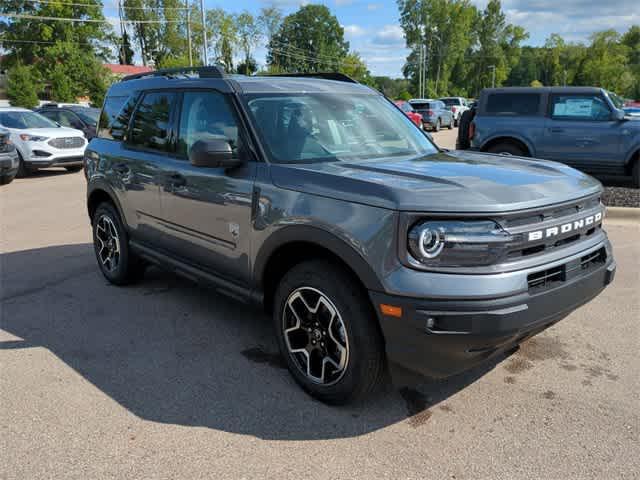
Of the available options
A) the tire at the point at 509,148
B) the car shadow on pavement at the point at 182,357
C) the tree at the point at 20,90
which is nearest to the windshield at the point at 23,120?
the car shadow on pavement at the point at 182,357

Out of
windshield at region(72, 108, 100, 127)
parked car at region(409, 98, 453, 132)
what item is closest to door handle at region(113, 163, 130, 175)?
windshield at region(72, 108, 100, 127)

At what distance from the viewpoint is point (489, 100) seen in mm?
11750

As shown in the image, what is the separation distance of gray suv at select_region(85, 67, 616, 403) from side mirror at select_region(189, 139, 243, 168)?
1cm

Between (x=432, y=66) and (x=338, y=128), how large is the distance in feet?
294

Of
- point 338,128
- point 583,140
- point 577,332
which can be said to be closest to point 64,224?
point 338,128

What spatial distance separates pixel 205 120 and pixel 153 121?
850 mm

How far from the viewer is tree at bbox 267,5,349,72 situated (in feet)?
346

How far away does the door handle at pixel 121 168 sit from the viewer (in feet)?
16.4

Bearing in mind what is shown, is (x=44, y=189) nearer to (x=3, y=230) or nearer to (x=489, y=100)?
(x=3, y=230)

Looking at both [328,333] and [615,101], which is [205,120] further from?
[615,101]

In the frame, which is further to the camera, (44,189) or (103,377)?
(44,189)

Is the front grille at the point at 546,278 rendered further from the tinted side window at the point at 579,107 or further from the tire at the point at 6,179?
the tire at the point at 6,179

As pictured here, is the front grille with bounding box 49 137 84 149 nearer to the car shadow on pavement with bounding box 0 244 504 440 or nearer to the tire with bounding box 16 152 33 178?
the tire with bounding box 16 152 33 178

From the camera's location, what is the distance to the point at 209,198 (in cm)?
392
